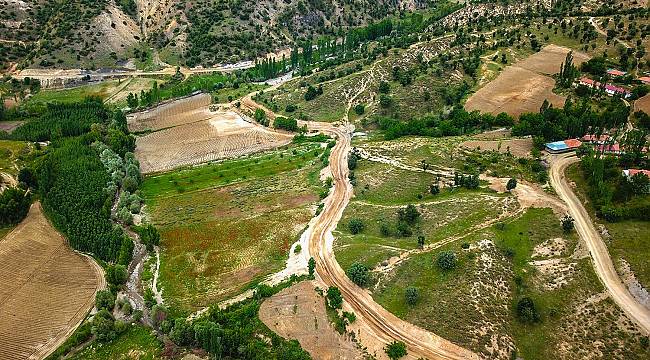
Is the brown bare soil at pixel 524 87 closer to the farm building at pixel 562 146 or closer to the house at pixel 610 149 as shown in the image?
the farm building at pixel 562 146

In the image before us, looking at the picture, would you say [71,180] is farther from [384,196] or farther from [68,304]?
[384,196]

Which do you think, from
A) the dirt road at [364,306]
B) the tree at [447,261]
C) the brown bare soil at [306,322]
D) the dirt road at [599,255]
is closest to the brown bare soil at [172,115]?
the dirt road at [364,306]

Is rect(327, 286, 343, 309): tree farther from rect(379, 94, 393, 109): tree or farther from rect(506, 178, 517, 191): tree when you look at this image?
rect(379, 94, 393, 109): tree

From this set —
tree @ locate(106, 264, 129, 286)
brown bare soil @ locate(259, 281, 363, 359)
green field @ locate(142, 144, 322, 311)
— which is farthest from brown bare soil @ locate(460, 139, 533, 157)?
tree @ locate(106, 264, 129, 286)

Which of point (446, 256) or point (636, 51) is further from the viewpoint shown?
point (636, 51)

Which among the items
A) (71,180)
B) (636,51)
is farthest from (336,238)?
(636,51)

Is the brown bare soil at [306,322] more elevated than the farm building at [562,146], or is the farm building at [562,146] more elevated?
the farm building at [562,146]
